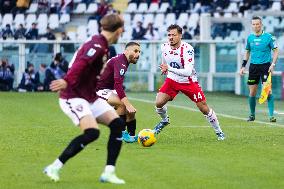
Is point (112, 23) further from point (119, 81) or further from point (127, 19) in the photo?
point (127, 19)

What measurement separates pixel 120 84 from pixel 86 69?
4216 mm

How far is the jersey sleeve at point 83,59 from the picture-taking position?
37.9 ft

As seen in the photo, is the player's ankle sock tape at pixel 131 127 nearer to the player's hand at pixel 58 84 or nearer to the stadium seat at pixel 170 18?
the player's hand at pixel 58 84

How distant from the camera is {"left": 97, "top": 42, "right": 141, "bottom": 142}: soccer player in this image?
625 inches

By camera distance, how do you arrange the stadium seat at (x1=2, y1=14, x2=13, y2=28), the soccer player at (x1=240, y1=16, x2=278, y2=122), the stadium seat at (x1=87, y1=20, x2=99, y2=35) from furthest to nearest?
1. the stadium seat at (x1=2, y1=14, x2=13, y2=28)
2. the stadium seat at (x1=87, y1=20, x2=99, y2=35)
3. the soccer player at (x1=240, y1=16, x2=278, y2=122)

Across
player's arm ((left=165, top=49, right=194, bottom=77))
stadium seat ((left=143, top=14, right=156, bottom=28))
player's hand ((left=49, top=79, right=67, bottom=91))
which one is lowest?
stadium seat ((left=143, top=14, right=156, bottom=28))

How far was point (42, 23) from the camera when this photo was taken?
44.7 meters

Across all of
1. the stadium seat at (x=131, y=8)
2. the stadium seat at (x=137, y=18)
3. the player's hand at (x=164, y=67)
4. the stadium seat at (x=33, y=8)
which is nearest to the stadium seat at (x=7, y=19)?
the stadium seat at (x=33, y=8)

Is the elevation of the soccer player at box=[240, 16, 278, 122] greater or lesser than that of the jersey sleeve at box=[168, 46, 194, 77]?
lesser

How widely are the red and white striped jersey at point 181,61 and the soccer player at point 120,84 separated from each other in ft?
2.17

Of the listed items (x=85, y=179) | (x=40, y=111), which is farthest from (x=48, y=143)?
(x=40, y=111)

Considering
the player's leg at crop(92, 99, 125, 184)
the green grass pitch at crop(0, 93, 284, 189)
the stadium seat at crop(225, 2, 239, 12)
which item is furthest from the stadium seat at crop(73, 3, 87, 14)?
the player's leg at crop(92, 99, 125, 184)

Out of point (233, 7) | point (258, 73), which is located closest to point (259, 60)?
point (258, 73)

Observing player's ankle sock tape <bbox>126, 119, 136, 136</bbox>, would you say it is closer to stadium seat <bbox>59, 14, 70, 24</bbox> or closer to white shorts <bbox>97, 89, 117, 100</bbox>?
white shorts <bbox>97, 89, 117, 100</bbox>
